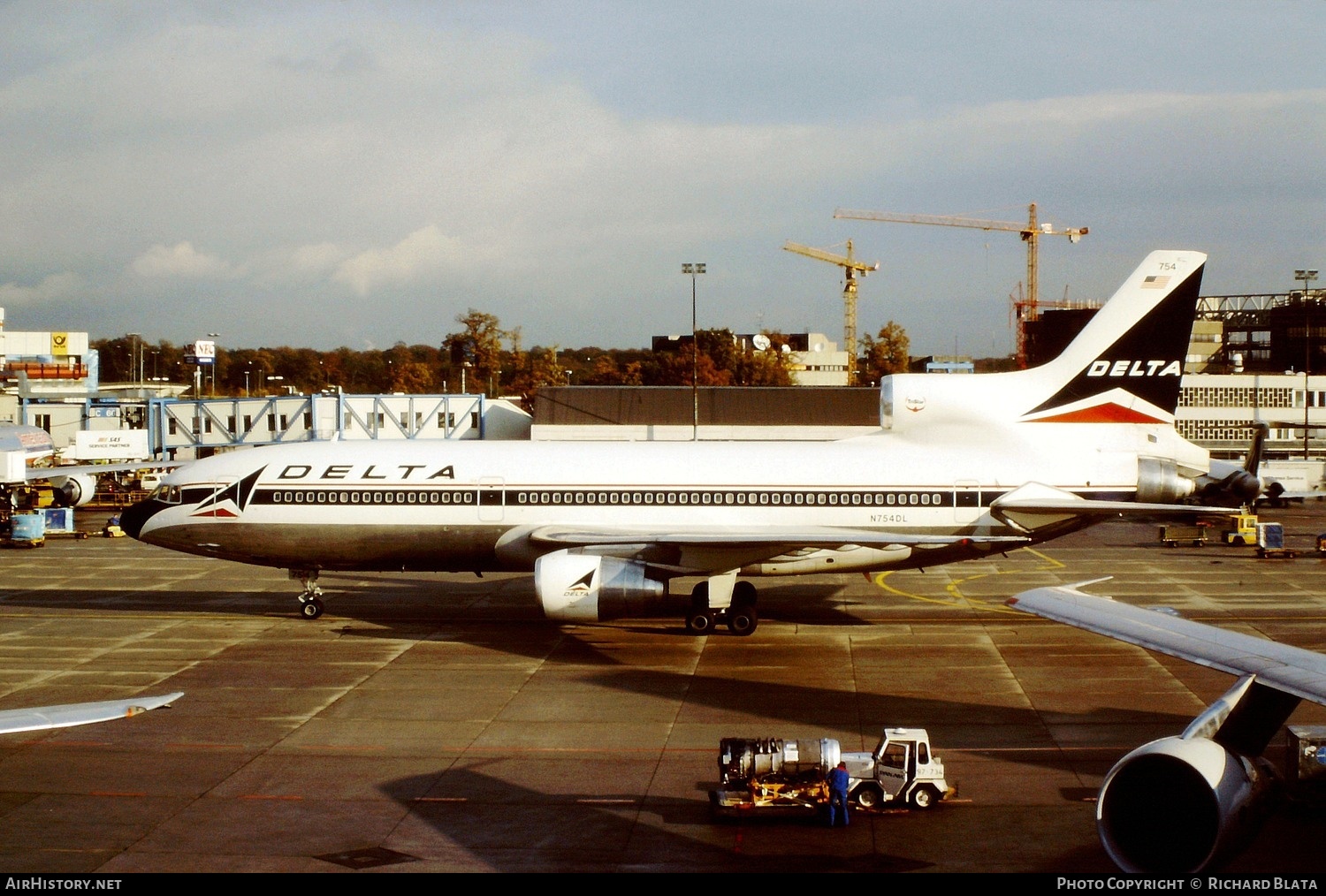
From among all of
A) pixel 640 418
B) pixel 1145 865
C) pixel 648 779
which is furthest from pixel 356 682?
pixel 640 418

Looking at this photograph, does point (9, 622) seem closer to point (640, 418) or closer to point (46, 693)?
point (46, 693)

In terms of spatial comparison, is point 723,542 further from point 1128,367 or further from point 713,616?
point 1128,367

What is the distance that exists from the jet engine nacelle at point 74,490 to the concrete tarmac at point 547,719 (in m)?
22.9

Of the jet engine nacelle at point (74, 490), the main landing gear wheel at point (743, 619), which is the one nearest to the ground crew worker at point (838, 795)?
the main landing gear wheel at point (743, 619)

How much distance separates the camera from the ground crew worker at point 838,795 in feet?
59.0

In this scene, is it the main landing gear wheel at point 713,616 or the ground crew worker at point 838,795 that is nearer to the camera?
the ground crew worker at point 838,795

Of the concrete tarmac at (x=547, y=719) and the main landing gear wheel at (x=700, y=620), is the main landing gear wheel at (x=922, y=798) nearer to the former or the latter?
the concrete tarmac at (x=547, y=719)

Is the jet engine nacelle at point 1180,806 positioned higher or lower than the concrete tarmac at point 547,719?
higher

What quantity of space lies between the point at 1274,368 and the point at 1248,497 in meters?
138

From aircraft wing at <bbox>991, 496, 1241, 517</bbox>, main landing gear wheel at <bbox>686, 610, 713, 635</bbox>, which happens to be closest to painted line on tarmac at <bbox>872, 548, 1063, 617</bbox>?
aircraft wing at <bbox>991, 496, 1241, 517</bbox>

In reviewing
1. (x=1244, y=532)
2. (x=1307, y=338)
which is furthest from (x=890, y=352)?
(x=1244, y=532)

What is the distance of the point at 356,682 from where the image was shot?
27.8 m

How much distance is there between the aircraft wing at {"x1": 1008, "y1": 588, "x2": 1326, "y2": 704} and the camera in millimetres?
13562

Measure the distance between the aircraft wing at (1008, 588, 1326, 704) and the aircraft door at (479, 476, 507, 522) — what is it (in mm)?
18106
